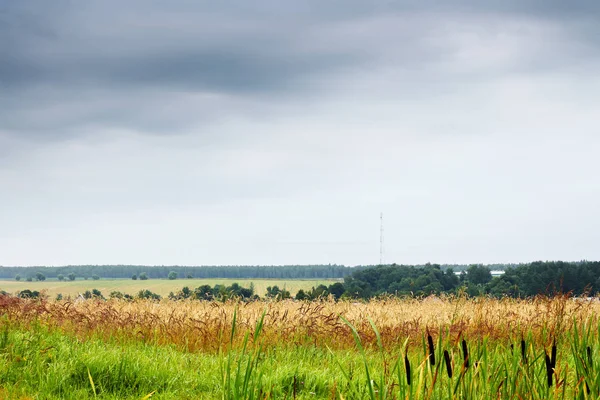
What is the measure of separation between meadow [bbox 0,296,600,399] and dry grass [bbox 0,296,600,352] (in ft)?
0.11

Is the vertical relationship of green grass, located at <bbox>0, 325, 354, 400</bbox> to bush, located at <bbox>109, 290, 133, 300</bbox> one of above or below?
below

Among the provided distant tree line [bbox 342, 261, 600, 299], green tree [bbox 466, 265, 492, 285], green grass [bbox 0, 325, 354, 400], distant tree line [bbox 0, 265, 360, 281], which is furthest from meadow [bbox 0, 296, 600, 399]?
distant tree line [bbox 0, 265, 360, 281]

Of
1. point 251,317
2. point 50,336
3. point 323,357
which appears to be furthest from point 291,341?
point 50,336

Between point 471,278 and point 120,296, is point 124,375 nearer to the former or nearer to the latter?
point 120,296

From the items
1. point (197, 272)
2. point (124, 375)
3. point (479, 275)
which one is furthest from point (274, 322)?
point (197, 272)

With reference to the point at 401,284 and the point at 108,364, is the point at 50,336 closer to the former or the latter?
the point at 108,364

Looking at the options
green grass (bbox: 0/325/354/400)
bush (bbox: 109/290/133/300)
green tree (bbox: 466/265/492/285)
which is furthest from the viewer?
green tree (bbox: 466/265/492/285)

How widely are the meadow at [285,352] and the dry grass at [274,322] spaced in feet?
0.11

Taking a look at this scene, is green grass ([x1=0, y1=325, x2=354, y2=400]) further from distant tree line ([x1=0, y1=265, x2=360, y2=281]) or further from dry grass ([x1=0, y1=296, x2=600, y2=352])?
Answer: distant tree line ([x1=0, y1=265, x2=360, y2=281])

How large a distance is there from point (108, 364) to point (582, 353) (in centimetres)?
555

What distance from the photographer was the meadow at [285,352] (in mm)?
3834

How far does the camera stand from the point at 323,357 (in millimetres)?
8805

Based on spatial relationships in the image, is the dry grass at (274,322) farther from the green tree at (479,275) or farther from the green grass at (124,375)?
the green tree at (479,275)

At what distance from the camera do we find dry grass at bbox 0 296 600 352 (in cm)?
999
